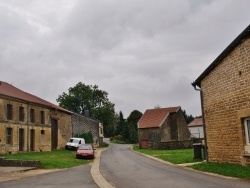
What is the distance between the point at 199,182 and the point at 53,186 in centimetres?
513

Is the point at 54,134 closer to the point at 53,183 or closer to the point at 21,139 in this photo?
the point at 21,139

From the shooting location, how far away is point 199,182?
1245 centimetres

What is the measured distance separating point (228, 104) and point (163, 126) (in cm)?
4350

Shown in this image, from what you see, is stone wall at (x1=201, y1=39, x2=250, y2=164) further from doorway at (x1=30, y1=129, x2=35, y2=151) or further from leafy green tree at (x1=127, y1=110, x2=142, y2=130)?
leafy green tree at (x1=127, y1=110, x2=142, y2=130)

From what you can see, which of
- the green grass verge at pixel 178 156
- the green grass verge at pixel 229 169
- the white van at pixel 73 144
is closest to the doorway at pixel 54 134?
the white van at pixel 73 144

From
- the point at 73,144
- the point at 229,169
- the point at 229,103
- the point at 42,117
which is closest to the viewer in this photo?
the point at 229,169

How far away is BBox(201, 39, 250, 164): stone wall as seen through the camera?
1617 centimetres

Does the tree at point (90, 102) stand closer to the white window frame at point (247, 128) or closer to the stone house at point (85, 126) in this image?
the stone house at point (85, 126)

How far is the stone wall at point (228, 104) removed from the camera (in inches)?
637

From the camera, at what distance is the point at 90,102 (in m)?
103

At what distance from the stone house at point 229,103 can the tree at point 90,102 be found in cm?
8063

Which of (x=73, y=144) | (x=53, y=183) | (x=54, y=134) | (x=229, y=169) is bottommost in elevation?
(x=53, y=183)

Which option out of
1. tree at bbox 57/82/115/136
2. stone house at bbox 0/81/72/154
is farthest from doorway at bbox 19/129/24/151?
tree at bbox 57/82/115/136

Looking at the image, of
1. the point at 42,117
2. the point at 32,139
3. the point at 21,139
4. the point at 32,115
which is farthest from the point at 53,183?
→ the point at 42,117
